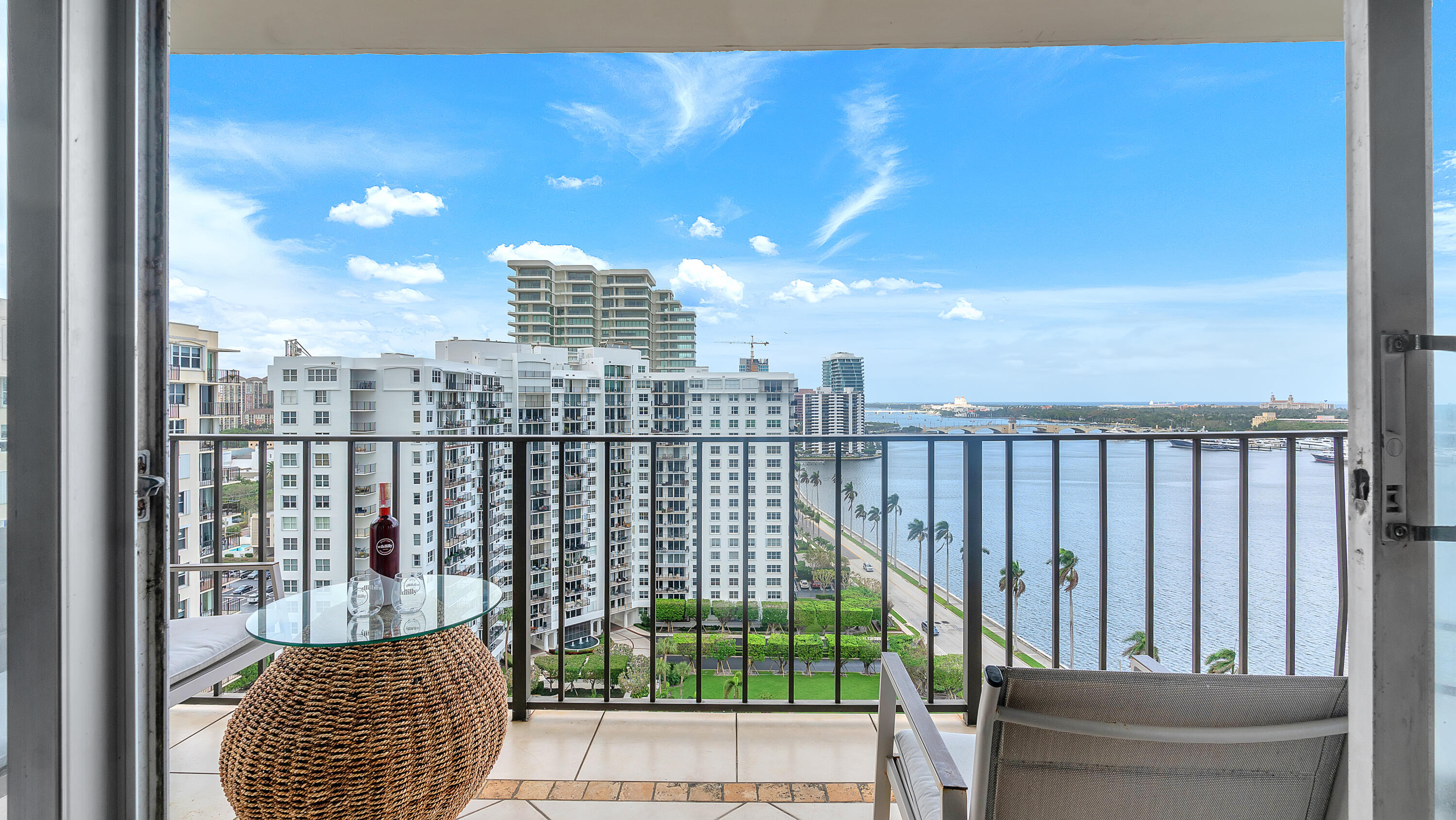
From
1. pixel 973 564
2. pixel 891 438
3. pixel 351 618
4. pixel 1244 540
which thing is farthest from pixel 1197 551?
pixel 351 618

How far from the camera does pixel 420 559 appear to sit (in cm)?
Result: 268

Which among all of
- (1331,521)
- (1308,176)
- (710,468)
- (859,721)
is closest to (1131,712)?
(859,721)

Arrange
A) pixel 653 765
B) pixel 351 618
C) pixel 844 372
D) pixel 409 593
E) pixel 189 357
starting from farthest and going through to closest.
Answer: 1. pixel 844 372
2. pixel 189 357
3. pixel 653 765
4. pixel 409 593
5. pixel 351 618

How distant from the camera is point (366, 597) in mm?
1440

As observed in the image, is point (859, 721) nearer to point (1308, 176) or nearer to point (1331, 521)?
point (1331, 521)

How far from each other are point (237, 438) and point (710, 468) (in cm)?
188

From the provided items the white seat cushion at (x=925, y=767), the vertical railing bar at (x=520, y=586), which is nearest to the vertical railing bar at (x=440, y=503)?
the vertical railing bar at (x=520, y=586)

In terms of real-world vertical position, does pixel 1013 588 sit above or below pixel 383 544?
below

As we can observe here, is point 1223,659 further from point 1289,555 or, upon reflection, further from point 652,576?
point 652,576

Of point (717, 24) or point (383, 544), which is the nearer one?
point (383, 544)

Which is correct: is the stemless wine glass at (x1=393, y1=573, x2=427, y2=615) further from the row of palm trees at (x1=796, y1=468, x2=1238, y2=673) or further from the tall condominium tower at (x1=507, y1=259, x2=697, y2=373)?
the tall condominium tower at (x1=507, y1=259, x2=697, y2=373)

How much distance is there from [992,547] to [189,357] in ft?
12.9

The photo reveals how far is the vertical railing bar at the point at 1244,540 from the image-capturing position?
2104mm

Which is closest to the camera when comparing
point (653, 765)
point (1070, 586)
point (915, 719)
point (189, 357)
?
point (915, 719)
